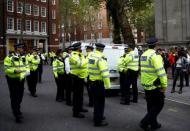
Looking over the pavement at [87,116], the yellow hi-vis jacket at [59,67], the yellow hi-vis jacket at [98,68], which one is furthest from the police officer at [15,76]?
the yellow hi-vis jacket at [59,67]

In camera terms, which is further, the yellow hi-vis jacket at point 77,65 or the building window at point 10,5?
the building window at point 10,5

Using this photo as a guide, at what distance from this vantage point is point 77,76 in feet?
34.7

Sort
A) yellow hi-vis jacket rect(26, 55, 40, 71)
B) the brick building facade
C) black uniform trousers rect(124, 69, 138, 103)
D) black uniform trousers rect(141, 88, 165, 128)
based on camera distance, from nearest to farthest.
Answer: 1. black uniform trousers rect(141, 88, 165, 128)
2. black uniform trousers rect(124, 69, 138, 103)
3. yellow hi-vis jacket rect(26, 55, 40, 71)
4. the brick building facade

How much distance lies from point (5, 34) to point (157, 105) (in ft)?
187

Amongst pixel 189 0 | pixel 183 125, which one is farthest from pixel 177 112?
pixel 189 0

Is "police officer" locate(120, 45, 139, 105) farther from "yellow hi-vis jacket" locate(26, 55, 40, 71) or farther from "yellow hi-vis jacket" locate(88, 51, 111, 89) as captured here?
"yellow hi-vis jacket" locate(26, 55, 40, 71)

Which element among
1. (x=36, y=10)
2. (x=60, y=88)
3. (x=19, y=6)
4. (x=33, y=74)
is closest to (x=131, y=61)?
(x=60, y=88)

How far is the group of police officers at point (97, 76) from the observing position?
27.5 ft

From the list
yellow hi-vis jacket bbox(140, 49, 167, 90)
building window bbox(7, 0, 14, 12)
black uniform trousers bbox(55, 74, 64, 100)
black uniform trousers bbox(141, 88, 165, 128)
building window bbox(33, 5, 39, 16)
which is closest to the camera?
yellow hi-vis jacket bbox(140, 49, 167, 90)

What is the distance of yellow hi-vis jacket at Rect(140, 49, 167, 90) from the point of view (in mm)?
8211

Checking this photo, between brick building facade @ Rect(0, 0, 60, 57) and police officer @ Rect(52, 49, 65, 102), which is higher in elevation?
brick building facade @ Rect(0, 0, 60, 57)

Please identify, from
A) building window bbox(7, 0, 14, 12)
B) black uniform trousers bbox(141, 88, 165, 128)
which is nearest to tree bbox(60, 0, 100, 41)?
building window bbox(7, 0, 14, 12)

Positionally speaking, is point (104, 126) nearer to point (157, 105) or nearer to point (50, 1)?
point (157, 105)

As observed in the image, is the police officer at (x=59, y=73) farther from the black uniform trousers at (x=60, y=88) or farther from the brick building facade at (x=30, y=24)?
the brick building facade at (x=30, y=24)
